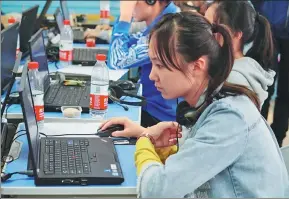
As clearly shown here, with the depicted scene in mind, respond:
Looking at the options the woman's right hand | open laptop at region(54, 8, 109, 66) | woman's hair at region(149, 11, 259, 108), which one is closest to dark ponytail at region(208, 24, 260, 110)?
woman's hair at region(149, 11, 259, 108)

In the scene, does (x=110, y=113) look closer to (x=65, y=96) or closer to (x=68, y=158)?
(x=65, y=96)

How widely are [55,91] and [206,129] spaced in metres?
1.14

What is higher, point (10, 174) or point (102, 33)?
point (10, 174)

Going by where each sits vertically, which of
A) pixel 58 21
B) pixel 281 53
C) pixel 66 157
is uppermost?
pixel 66 157

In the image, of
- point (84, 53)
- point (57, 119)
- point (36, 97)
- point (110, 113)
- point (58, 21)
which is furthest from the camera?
point (58, 21)

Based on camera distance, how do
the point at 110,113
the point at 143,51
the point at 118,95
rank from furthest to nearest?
the point at 143,51 < the point at 118,95 < the point at 110,113

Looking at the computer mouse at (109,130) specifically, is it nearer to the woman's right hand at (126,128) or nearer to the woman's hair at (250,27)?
the woman's right hand at (126,128)

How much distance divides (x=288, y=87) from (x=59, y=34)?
1.74 metres

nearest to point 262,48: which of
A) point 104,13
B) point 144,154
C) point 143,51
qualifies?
point 143,51

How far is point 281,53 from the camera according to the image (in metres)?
3.43

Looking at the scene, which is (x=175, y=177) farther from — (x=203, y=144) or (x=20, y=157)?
(x=20, y=157)

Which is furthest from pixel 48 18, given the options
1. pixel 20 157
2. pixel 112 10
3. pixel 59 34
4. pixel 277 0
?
pixel 20 157

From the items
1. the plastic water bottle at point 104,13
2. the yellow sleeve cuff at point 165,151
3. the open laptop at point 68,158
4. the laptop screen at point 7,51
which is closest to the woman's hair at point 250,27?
the yellow sleeve cuff at point 165,151

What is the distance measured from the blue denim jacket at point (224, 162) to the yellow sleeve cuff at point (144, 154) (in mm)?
46
